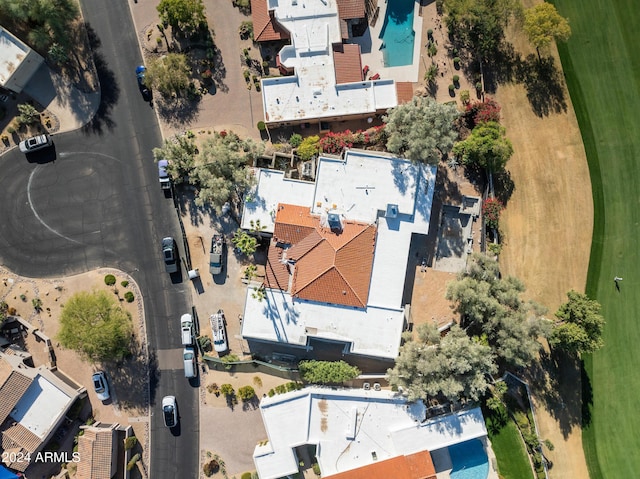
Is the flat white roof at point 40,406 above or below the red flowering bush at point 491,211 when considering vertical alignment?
below

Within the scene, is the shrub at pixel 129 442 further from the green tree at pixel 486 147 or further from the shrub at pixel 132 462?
the green tree at pixel 486 147

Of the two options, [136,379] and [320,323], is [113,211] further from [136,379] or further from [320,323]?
[320,323]

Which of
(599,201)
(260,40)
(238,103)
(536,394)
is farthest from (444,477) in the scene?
(260,40)

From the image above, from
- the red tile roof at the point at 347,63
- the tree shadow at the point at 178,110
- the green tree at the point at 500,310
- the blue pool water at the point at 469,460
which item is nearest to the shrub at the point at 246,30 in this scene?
the tree shadow at the point at 178,110

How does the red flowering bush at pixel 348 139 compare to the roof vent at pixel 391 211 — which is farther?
the red flowering bush at pixel 348 139

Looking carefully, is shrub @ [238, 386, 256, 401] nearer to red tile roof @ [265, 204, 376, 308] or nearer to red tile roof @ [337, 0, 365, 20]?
red tile roof @ [265, 204, 376, 308]

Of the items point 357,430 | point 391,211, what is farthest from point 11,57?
point 357,430

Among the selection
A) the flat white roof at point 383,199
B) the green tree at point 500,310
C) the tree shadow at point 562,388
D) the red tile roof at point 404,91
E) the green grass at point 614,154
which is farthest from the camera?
the green grass at point 614,154

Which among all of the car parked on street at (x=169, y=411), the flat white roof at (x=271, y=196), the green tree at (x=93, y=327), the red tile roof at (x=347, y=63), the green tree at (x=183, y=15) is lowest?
the car parked on street at (x=169, y=411)
